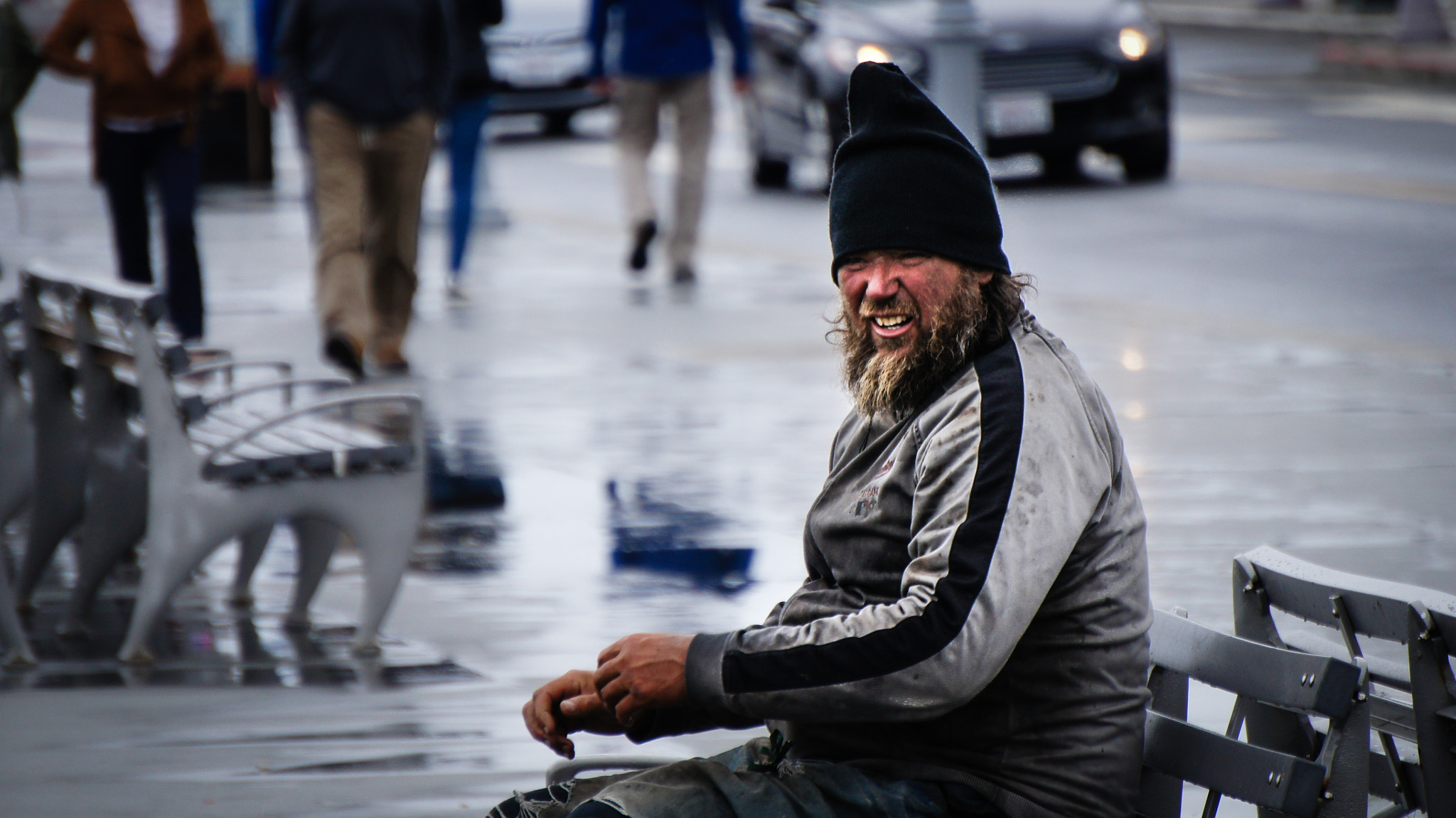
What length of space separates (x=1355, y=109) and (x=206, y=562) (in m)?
16.3

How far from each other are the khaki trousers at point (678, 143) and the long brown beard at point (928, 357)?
8.47 metres

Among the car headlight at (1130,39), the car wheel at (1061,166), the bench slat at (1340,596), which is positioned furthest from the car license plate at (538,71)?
the bench slat at (1340,596)

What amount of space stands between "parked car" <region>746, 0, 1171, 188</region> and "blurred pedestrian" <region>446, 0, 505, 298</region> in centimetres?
370

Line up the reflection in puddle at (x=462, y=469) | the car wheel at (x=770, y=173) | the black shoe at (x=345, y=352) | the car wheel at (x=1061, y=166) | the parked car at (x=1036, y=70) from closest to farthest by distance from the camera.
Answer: the reflection in puddle at (x=462, y=469), the black shoe at (x=345, y=352), the parked car at (x=1036, y=70), the car wheel at (x=1061, y=166), the car wheel at (x=770, y=173)

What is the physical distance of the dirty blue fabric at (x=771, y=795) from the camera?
2525mm

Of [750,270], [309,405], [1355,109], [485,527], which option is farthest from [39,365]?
[1355,109]

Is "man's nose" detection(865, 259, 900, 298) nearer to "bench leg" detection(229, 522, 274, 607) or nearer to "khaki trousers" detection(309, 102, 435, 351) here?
"bench leg" detection(229, 522, 274, 607)

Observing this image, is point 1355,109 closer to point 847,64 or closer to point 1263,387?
point 847,64

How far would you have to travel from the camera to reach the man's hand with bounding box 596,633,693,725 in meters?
2.59

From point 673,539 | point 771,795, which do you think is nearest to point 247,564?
point 673,539

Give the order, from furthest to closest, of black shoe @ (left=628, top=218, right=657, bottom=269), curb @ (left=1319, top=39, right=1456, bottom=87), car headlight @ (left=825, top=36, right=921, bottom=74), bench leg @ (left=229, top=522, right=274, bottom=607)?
curb @ (left=1319, top=39, right=1456, bottom=87)
car headlight @ (left=825, top=36, right=921, bottom=74)
black shoe @ (left=628, top=218, right=657, bottom=269)
bench leg @ (left=229, top=522, right=274, bottom=607)

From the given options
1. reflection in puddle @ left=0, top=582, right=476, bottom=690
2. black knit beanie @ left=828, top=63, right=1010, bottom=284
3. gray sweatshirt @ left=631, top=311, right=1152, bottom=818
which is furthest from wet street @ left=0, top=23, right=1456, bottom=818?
black knit beanie @ left=828, top=63, right=1010, bottom=284

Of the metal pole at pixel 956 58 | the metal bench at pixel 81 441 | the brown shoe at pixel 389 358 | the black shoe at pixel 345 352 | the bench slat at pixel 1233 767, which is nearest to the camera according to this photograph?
the bench slat at pixel 1233 767

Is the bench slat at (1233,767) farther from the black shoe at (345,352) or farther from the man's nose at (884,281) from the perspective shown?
the black shoe at (345,352)
